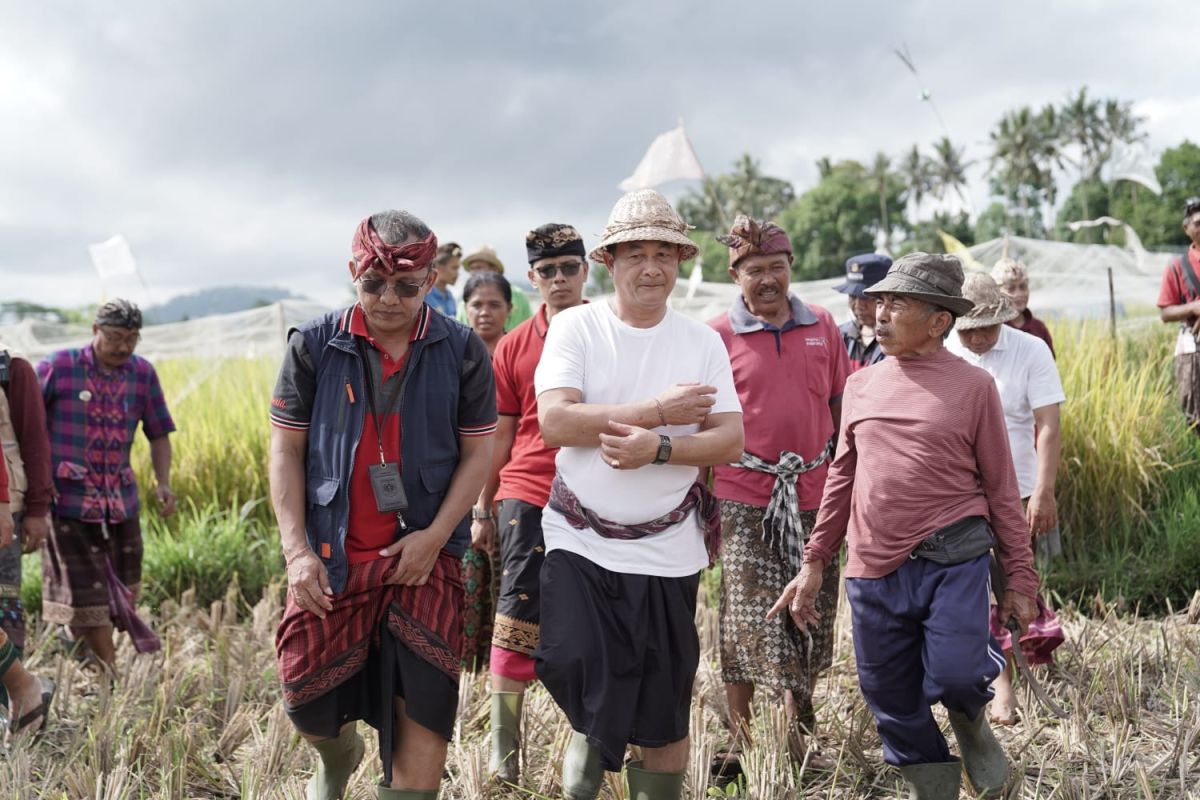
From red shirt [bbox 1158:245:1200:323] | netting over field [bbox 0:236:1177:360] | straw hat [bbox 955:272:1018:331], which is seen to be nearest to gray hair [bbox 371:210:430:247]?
straw hat [bbox 955:272:1018:331]

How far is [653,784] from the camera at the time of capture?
111 inches

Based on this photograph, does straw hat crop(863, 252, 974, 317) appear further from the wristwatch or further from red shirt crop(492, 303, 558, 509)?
red shirt crop(492, 303, 558, 509)

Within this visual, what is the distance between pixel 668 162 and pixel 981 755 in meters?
4.64

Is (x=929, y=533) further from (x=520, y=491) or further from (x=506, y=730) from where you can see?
(x=506, y=730)

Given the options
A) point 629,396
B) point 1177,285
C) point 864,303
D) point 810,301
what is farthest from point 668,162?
point 810,301

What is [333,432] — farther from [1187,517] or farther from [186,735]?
[1187,517]

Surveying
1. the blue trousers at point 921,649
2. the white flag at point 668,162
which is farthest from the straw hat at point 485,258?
the blue trousers at point 921,649

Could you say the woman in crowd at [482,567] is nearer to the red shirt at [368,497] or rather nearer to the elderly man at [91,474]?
the red shirt at [368,497]

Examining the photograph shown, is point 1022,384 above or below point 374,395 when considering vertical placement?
below

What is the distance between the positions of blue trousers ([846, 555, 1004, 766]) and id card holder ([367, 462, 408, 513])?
1267 millimetres

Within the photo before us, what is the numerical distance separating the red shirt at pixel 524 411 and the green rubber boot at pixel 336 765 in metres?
0.99

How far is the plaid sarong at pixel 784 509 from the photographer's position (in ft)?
12.0

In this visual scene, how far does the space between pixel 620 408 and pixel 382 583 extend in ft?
2.49

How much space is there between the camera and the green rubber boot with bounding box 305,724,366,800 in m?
2.90
